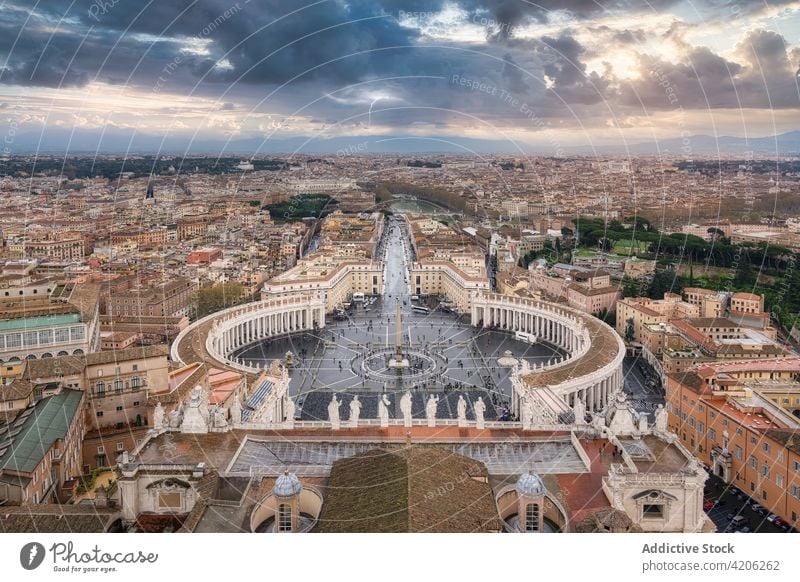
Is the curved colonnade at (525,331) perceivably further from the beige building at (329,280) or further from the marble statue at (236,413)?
the marble statue at (236,413)

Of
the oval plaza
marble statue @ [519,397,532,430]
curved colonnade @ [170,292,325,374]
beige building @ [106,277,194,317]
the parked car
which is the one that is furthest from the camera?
beige building @ [106,277,194,317]

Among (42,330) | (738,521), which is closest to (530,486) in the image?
(738,521)

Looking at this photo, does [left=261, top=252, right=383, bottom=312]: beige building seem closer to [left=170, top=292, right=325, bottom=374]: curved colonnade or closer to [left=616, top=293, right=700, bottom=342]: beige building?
[left=170, top=292, right=325, bottom=374]: curved colonnade

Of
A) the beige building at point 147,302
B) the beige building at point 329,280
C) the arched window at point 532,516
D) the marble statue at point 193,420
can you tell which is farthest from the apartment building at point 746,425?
the beige building at point 147,302

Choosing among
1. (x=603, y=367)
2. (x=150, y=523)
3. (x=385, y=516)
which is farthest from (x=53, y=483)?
(x=603, y=367)

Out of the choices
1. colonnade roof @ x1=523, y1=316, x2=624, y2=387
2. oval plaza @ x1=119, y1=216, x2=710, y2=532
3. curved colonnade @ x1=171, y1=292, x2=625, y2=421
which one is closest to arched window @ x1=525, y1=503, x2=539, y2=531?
oval plaza @ x1=119, y1=216, x2=710, y2=532

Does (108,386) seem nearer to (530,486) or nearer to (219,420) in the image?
(219,420)
